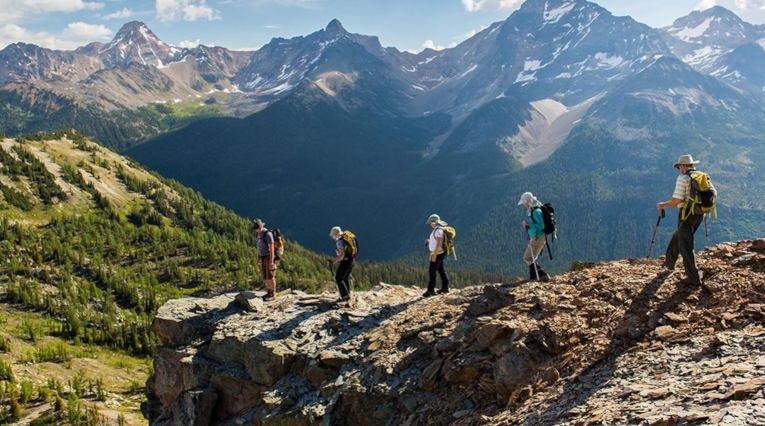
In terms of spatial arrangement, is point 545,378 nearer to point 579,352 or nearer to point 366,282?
point 579,352

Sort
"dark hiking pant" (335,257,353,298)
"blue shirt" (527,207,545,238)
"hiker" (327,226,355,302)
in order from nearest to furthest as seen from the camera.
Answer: "blue shirt" (527,207,545,238)
"hiker" (327,226,355,302)
"dark hiking pant" (335,257,353,298)

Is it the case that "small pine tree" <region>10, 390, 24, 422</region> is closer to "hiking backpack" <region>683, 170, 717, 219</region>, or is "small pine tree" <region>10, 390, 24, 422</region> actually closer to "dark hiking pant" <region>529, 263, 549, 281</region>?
"dark hiking pant" <region>529, 263, 549, 281</region>

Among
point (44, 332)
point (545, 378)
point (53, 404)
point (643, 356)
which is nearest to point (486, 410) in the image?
point (545, 378)

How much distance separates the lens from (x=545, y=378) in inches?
578

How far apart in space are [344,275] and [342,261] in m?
0.89

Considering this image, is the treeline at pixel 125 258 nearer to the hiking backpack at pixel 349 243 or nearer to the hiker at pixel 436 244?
the hiking backpack at pixel 349 243

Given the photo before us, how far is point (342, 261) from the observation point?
25.6m

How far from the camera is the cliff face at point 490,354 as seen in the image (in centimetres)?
1224

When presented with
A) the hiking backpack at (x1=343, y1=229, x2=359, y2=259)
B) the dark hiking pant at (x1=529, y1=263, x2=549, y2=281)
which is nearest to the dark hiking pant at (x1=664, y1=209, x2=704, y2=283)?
the dark hiking pant at (x1=529, y1=263, x2=549, y2=281)

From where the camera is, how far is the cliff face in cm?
1224

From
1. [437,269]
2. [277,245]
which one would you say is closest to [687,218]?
[437,269]

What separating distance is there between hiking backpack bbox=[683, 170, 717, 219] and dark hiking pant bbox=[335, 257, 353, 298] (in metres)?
14.8

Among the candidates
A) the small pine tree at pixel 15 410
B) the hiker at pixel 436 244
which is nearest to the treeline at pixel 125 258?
the small pine tree at pixel 15 410

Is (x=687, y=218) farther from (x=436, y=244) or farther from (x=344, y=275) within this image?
(x=344, y=275)
